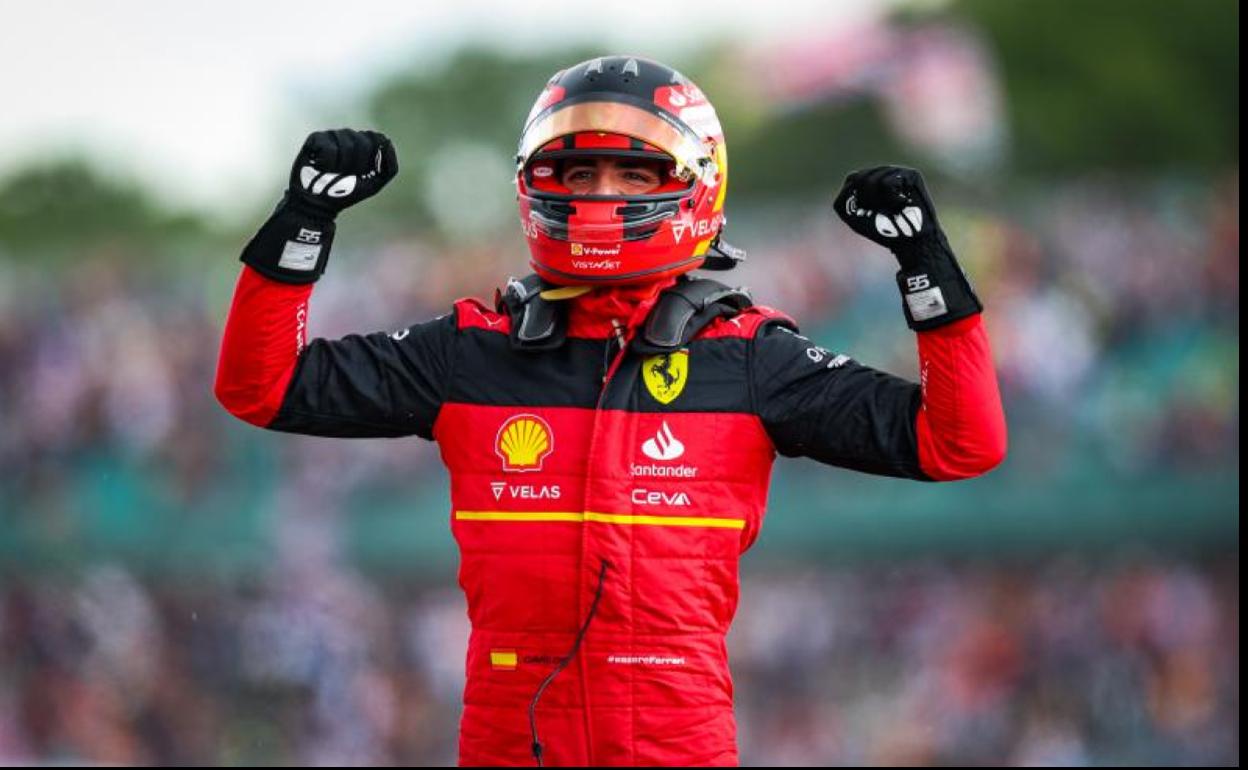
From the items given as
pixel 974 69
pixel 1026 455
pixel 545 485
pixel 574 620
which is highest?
pixel 974 69

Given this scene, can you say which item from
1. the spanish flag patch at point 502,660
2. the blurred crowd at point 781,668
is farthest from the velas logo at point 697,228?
the blurred crowd at point 781,668

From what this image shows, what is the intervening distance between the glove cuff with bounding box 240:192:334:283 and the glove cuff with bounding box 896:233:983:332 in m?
1.31

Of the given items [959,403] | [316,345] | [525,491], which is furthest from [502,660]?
[959,403]

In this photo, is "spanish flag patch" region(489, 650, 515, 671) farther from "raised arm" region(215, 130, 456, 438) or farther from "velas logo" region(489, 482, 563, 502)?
"raised arm" region(215, 130, 456, 438)

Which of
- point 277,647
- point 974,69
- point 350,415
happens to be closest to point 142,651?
point 277,647

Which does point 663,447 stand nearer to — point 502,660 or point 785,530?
point 502,660

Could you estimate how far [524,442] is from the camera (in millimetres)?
4219

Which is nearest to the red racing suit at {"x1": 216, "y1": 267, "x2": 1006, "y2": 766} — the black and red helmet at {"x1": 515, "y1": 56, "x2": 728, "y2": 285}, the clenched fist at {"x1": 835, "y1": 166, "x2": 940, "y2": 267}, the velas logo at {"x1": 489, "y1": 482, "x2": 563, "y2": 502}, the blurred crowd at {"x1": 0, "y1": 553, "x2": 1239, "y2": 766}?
the velas logo at {"x1": 489, "y1": 482, "x2": 563, "y2": 502}

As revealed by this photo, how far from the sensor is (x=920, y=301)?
4.07 meters

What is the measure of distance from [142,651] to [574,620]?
33.2 feet

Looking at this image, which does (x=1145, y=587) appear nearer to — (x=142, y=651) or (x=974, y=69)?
(x=142, y=651)

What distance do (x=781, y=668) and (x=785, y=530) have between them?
991 mm

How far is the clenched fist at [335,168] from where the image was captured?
13.6 feet

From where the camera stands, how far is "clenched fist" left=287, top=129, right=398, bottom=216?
416 cm
